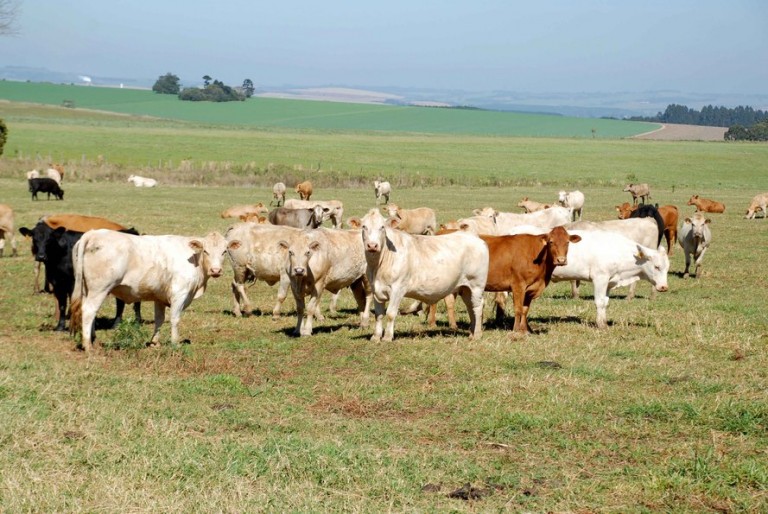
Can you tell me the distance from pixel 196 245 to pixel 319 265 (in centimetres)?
221

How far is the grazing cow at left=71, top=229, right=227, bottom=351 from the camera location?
494 inches

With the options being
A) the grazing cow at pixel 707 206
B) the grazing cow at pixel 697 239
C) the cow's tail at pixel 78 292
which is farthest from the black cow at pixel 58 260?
the grazing cow at pixel 707 206

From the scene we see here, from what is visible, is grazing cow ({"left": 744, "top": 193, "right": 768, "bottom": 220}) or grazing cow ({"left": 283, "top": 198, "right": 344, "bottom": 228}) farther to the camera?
grazing cow ({"left": 744, "top": 193, "right": 768, "bottom": 220})

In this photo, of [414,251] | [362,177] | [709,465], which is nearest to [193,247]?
[414,251]

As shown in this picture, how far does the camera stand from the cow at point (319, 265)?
559 inches

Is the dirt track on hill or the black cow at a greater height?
the dirt track on hill

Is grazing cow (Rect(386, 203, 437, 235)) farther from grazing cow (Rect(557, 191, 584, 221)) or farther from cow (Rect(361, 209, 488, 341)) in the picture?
cow (Rect(361, 209, 488, 341))

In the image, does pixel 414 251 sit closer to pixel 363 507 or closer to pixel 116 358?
pixel 116 358

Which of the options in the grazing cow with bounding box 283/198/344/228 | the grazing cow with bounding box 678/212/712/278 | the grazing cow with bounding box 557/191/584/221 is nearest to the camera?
the grazing cow with bounding box 678/212/712/278

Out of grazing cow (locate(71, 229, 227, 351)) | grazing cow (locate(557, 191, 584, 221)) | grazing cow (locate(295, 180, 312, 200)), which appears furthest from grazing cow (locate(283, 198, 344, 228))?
grazing cow (locate(71, 229, 227, 351))

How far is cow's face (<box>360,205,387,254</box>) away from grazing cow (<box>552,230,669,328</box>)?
3542mm

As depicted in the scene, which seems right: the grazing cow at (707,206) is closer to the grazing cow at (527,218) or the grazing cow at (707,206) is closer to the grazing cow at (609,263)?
the grazing cow at (527,218)

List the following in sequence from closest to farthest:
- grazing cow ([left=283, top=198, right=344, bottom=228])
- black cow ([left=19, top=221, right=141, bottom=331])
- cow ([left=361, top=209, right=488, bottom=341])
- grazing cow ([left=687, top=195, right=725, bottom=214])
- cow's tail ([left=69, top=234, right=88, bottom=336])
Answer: cow's tail ([left=69, top=234, right=88, bottom=336]) → cow ([left=361, top=209, right=488, bottom=341]) → black cow ([left=19, top=221, right=141, bottom=331]) → grazing cow ([left=283, top=198, right=344, bottom=228]) → grazing cow ([left=687, top=195, right=725, bottom=214])

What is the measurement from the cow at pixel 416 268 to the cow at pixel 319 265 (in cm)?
113
